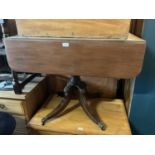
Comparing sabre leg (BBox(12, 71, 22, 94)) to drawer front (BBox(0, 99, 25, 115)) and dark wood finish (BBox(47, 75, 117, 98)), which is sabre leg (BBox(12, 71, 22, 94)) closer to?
drawer front (BBox(0, 99, 25, 115))

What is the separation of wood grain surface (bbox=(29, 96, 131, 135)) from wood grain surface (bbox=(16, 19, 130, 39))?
2.35 ft

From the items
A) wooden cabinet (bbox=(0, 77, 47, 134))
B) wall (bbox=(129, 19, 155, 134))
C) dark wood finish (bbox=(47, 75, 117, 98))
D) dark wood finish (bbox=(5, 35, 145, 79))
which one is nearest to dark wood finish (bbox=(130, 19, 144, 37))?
wall (bbox=(129, 19, 155, 134))

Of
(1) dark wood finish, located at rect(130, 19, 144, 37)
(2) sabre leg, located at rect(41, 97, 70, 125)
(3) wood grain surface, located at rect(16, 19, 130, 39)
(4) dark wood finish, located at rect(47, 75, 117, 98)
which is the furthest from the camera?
(4) dark wood finish, located at rect(47, 75, 117, 98)

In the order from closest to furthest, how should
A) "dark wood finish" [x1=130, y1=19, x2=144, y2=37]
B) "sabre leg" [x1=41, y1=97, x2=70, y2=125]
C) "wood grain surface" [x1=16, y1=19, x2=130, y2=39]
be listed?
1. "wood grain surface" [x1=16, y1=19, x2=130, y2=39]
2. "dark wood finish" [x1=130, y1=19, x2=144, y2=37]
3. "sabre leg" [x1=41, y1=97, x2=70, y2=125]

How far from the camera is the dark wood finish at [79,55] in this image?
3.14 feet

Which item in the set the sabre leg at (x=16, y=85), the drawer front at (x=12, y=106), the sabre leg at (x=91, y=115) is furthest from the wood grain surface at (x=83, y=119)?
the sabre leg at (x=16, y=85)

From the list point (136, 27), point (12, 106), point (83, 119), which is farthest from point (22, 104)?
point (136, 27)

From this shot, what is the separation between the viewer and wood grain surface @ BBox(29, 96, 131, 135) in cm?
131

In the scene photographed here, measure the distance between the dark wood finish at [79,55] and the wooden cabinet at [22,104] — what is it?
0.33 meters

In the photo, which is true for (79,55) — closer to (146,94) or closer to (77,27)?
(77,27)

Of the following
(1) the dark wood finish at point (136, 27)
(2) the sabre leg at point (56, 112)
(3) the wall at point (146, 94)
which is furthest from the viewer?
(2) the sabre leg at point (56, 112)

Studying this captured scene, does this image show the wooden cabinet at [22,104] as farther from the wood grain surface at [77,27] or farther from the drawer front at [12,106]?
the wood grain surface at [77,27]
